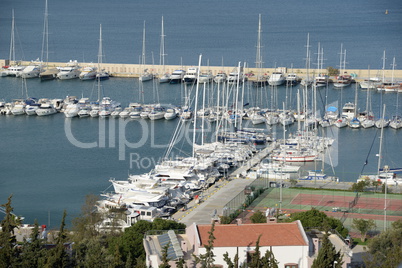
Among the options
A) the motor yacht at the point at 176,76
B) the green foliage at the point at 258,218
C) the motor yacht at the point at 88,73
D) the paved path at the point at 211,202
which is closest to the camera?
the green foliage at the point at 258,218

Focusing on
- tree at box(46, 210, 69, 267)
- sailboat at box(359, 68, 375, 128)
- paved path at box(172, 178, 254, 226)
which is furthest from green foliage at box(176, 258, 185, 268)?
sailboat at box(359, 68, 375, 128)

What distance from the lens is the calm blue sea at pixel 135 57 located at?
38469 mm

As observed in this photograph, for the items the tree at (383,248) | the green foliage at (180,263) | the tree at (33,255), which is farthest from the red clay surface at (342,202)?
the tree at (33,255)

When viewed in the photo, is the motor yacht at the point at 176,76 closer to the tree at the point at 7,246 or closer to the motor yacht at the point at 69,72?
the motor yacht at the point at 69,72

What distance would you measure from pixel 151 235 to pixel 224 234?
2.60 metres

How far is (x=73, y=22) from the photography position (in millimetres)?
136750

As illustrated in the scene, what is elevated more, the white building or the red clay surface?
the white building

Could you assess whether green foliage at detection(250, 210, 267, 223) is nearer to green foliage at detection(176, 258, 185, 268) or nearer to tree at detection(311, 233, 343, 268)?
tree at detection(311, 233, 343, 268)

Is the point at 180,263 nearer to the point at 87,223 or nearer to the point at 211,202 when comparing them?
the point at 87,223

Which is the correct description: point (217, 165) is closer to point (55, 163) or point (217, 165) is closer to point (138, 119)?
point (55, 163)

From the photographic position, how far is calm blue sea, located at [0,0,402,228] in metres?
38.5

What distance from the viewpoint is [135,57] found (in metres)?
89.8

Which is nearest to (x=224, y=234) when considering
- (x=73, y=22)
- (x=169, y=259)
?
(x=169, y=259)

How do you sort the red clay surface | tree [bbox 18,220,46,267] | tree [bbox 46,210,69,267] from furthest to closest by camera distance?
1. the red clay surface
2. tree [bbox 18,220,46,267]
3. tree [bbox 46,210,69,267]
